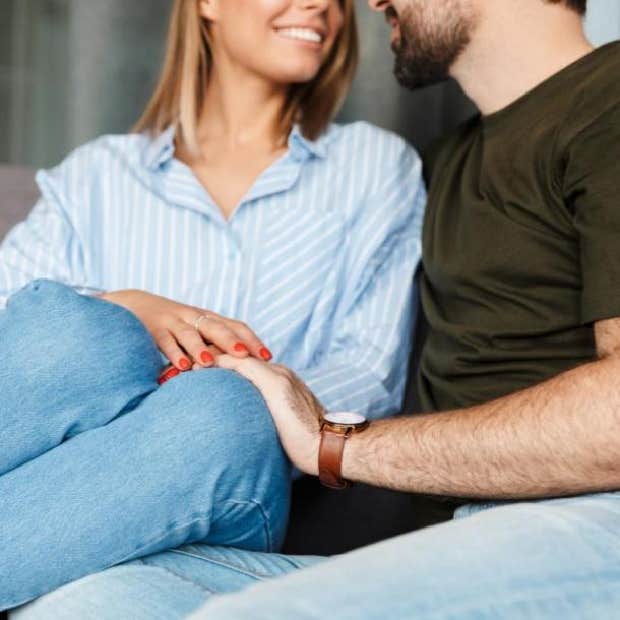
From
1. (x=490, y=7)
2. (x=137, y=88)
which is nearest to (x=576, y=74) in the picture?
(x=490, y=7)

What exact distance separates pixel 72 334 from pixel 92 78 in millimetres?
1241

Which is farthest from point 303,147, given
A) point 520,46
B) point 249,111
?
point 520,46

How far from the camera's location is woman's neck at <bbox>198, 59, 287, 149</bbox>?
1.75 m

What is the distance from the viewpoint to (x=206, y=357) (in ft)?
4.29

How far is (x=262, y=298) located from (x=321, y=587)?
0.79 m

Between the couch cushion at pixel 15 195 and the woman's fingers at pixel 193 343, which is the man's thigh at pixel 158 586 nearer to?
the woman's fingers at pixel 193 343

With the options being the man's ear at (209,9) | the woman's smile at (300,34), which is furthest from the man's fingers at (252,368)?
the man's ear at (209,9)

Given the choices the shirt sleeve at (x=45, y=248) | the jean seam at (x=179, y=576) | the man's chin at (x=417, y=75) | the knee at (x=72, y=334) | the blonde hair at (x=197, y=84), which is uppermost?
the man's chin at (x=417, y=75)

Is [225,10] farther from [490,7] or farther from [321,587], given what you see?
[321,587]

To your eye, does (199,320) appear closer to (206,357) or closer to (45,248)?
(206,357)

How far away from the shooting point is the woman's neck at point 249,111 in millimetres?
1749

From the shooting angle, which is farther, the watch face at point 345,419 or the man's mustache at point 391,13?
the man's mustache at point 391,13

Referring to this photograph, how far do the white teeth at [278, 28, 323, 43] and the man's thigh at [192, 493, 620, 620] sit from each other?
95 centimetres

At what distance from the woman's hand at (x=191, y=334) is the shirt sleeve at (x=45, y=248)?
23 cm
